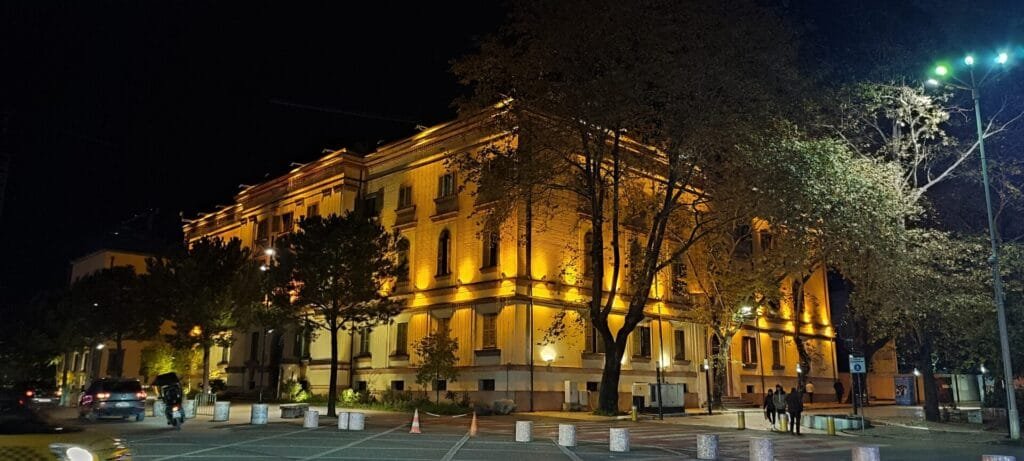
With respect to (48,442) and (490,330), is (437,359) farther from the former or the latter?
(48,442)

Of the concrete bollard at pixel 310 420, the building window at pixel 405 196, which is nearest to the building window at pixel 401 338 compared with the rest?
the building window at pixel 405 196

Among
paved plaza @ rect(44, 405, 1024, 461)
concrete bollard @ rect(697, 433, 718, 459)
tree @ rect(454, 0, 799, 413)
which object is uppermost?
tree @ rect(454, 0, 799, 413)

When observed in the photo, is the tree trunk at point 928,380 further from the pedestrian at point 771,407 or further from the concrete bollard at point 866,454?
the concrete bollard at point 866,454

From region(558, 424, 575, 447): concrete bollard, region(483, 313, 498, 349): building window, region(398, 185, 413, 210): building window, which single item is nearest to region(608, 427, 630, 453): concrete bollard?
region(558, 424, 575, 447): concrete bollard

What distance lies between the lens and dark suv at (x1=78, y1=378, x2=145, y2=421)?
26.2 meters

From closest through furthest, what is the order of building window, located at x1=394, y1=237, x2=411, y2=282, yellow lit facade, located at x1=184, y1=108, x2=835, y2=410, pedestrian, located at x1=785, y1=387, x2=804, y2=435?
pedestrian, located at x1=785, y1=387, x2=804, y2=435, building window, located at x1=394, y1=237, x2=411, y2=282, yellow lit facade, located at x1=184, y1=108, x2=835, y2=410

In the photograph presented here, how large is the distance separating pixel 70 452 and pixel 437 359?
28726 mm

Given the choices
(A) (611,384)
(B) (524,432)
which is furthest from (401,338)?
(B) (524,432)

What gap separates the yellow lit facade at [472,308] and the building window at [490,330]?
6 centimetres

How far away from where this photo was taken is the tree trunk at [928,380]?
27.4 meters

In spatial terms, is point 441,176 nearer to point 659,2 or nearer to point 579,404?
point 579,404

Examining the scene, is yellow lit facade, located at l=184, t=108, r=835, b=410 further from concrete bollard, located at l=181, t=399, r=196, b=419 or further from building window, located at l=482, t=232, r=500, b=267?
concrete bollard, located at l=181, t=399, r=196, b=419

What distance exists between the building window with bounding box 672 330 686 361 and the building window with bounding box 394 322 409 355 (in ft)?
49.4

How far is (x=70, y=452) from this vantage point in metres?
6.20
